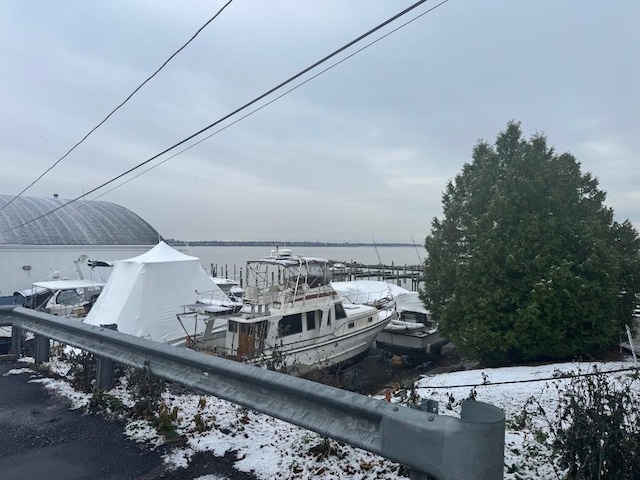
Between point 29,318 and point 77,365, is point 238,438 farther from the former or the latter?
point 29,318

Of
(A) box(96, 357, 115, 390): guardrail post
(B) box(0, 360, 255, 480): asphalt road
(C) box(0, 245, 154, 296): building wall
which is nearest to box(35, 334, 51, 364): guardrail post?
(B) box(0, 360, 255, 480): asphalt road

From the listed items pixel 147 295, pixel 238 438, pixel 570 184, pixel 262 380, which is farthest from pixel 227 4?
pixel 147 295

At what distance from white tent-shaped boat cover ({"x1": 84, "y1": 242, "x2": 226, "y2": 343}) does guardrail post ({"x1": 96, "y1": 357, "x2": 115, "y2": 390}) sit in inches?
361

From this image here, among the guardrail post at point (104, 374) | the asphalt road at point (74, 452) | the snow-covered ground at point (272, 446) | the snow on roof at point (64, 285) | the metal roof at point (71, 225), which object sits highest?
the metal roof at point (71, 225)

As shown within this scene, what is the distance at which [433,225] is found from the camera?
1362cm

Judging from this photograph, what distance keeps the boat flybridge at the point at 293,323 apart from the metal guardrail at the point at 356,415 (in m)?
6.96

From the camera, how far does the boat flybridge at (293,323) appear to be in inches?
501

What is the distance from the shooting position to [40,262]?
101 feet

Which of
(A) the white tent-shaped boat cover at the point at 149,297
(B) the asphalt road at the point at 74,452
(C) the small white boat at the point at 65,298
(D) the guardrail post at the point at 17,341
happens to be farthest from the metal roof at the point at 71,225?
(B) the asphalt road at the point at 74,452

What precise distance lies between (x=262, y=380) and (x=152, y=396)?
5.42ft

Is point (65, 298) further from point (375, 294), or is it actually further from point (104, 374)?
point (104, 374)

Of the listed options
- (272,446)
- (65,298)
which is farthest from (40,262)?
(272,446)

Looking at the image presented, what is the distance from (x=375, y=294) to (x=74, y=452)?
785 inches

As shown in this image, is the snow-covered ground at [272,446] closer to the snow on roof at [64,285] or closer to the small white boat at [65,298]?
the small white boat at [65,298]
